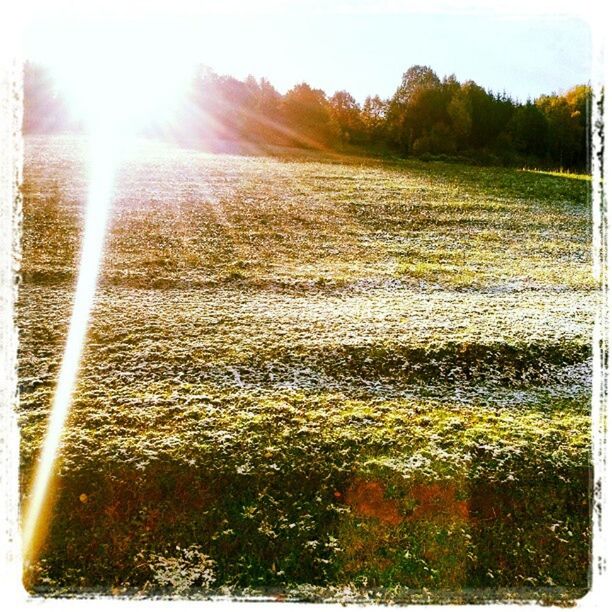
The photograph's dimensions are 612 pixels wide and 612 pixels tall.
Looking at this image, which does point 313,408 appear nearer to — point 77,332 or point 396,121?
point 77,332

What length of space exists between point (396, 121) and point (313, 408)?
1003cm

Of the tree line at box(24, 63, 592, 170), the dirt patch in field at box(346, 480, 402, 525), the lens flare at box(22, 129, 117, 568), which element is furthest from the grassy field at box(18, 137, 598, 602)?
the tree line at box(24, 63, 592, 170)

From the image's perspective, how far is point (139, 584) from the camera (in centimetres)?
446

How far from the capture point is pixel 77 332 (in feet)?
24.9

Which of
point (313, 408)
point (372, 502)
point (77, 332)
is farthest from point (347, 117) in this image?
point (372, 502)

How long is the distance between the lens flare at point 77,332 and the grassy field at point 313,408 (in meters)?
0.12

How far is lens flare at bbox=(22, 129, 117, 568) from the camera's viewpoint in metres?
4.75

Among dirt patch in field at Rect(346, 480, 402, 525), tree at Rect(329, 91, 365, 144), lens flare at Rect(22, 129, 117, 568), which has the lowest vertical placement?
dirt patch in field at Rect(346, 480, 402, 525)

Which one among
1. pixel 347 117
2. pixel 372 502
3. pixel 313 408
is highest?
pixel 347 117

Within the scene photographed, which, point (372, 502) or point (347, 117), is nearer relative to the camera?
point (372, 502)

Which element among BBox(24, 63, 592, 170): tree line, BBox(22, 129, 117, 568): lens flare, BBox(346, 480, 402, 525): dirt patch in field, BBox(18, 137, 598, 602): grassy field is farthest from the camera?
BBox(24, 63, 592, 170): tree line

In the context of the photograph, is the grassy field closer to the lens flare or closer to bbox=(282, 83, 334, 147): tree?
the lens flare

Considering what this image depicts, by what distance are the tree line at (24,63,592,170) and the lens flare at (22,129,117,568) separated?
204 cm

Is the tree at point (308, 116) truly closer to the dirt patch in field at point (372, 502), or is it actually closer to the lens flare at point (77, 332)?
the lens flare at point (77, 332)
